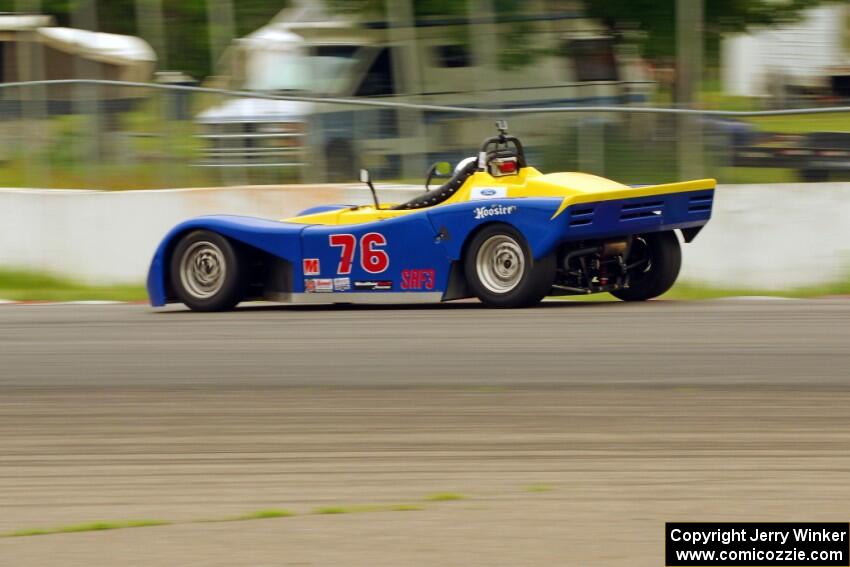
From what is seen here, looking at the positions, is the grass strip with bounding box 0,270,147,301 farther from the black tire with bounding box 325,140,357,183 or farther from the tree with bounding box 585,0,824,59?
the tree with bounding box 585,0,824,59

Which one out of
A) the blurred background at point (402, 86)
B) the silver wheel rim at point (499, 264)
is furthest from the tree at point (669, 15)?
the silver wheel rim at point (499, 264)

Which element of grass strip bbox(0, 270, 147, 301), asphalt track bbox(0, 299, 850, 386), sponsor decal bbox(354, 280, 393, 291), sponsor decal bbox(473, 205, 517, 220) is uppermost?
sponsor decal bbox(473, 205, 517, 220)

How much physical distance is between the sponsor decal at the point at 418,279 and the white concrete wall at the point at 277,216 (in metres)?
3.38

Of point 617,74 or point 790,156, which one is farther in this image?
point 617,74

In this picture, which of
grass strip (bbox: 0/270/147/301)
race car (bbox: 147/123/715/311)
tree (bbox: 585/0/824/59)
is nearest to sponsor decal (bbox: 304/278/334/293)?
race car (bbox: 147/123/715/311)

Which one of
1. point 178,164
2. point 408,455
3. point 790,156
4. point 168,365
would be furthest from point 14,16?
point 408,455

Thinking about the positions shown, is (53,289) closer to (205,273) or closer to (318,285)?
(205,273)

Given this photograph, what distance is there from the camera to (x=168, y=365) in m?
8.35

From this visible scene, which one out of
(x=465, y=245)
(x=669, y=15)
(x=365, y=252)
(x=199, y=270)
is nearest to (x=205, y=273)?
(x=199, y=270)

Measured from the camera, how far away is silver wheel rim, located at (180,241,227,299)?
446 inches

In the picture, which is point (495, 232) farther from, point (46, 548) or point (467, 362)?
point (46, 548)

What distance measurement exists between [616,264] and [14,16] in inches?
443

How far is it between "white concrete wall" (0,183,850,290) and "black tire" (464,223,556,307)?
3.26 metres

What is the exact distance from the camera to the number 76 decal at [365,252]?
10.7m
